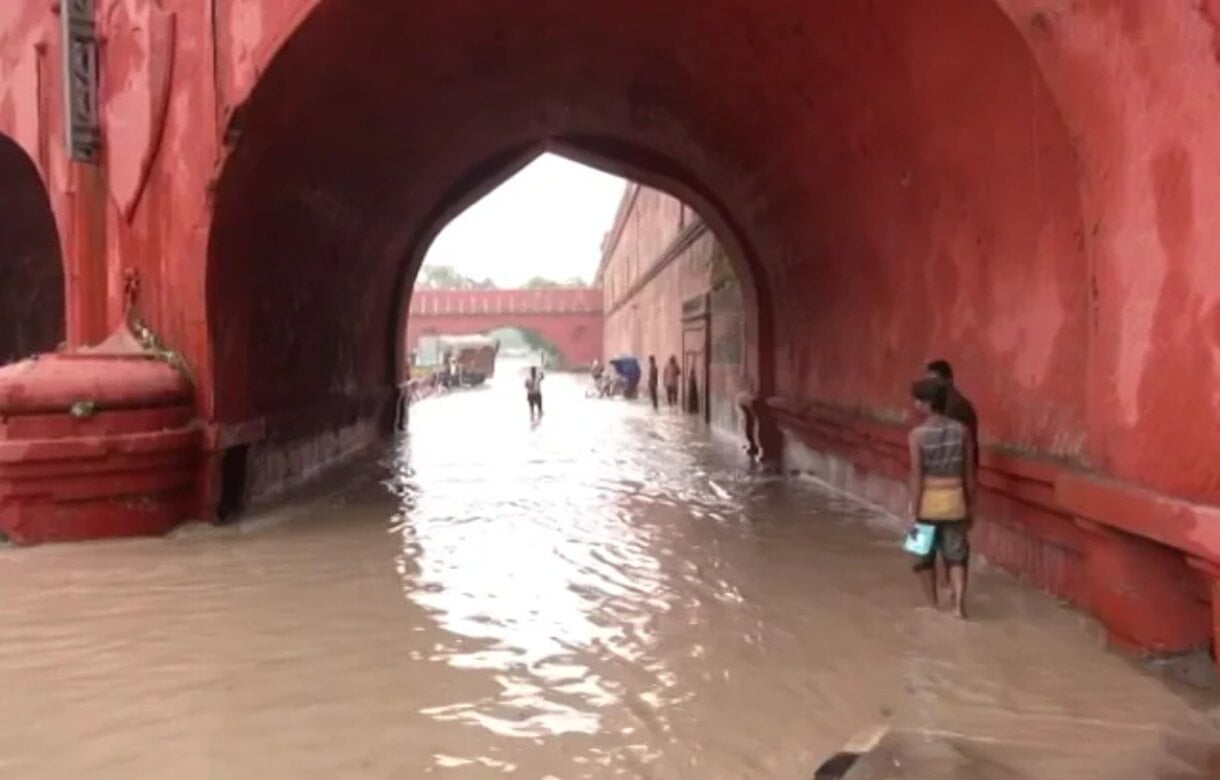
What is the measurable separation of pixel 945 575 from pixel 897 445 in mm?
2224

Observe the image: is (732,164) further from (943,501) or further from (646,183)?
(943,501)

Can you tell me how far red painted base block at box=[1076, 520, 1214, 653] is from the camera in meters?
4.32

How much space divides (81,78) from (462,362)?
114 feet

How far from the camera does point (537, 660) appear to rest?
4.72 metres

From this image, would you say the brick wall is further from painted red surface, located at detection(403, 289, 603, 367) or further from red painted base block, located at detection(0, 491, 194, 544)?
painted red surface, located at detection(403, 289, 603, 367)

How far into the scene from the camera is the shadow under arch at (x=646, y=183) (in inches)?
511

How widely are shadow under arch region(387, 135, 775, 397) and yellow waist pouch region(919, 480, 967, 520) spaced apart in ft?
25.0

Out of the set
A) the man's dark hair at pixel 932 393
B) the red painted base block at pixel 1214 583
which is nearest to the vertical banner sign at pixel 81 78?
the man's dark hair at pixel 932 393

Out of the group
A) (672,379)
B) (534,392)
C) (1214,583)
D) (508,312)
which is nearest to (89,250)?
(1214,583)

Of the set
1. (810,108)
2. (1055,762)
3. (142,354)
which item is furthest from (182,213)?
(1055,762)

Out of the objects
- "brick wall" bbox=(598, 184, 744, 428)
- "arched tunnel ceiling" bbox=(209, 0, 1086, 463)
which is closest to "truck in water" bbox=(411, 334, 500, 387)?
"brick wall" bbox=(598, 184, 744, 428)

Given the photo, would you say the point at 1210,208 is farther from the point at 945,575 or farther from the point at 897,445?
the point at 897,445

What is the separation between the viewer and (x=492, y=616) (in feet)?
18.2

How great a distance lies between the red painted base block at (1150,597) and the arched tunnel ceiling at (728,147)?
92cm
